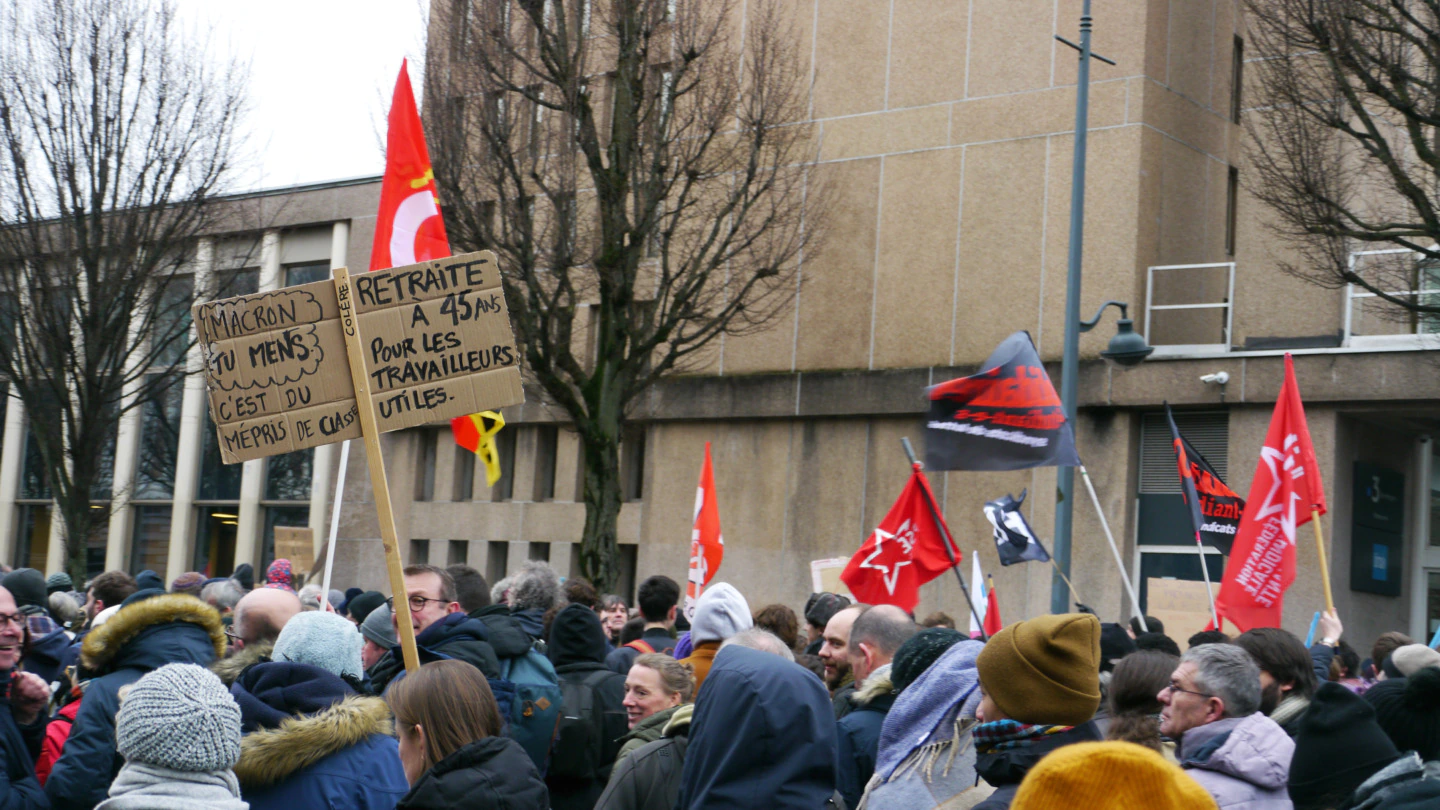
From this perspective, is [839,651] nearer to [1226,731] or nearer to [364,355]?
[1226,731]

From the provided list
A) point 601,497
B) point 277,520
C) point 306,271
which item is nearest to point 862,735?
point 601,497

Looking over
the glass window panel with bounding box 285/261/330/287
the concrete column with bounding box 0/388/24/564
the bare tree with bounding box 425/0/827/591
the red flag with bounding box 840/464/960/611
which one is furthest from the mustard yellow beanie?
the concrete column with bounding box 0/388/24/564

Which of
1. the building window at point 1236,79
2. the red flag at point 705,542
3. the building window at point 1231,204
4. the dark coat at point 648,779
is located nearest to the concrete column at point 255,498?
the red flag at point 705,542

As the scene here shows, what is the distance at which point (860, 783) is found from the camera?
5023mm

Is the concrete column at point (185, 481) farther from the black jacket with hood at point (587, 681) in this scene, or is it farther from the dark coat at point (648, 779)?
the dark coat at point (648, 779)

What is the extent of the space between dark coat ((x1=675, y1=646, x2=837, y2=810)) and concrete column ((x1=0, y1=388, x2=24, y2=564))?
105ft

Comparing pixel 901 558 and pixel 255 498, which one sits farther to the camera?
pixel 255 498

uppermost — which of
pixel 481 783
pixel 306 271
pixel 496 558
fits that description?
pixel 306 271

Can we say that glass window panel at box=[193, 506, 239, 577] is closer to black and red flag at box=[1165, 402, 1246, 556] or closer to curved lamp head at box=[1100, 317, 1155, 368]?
curved lamp head at box=[1100, 317, 1155, 368]

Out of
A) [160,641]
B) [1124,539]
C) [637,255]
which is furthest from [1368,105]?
Result: [160,641]

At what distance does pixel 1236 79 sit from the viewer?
20.5m

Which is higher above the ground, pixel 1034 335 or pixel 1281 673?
pixel 1034 335

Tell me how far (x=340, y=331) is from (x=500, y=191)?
472 inches

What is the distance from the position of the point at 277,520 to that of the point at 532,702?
2352 centimetres
